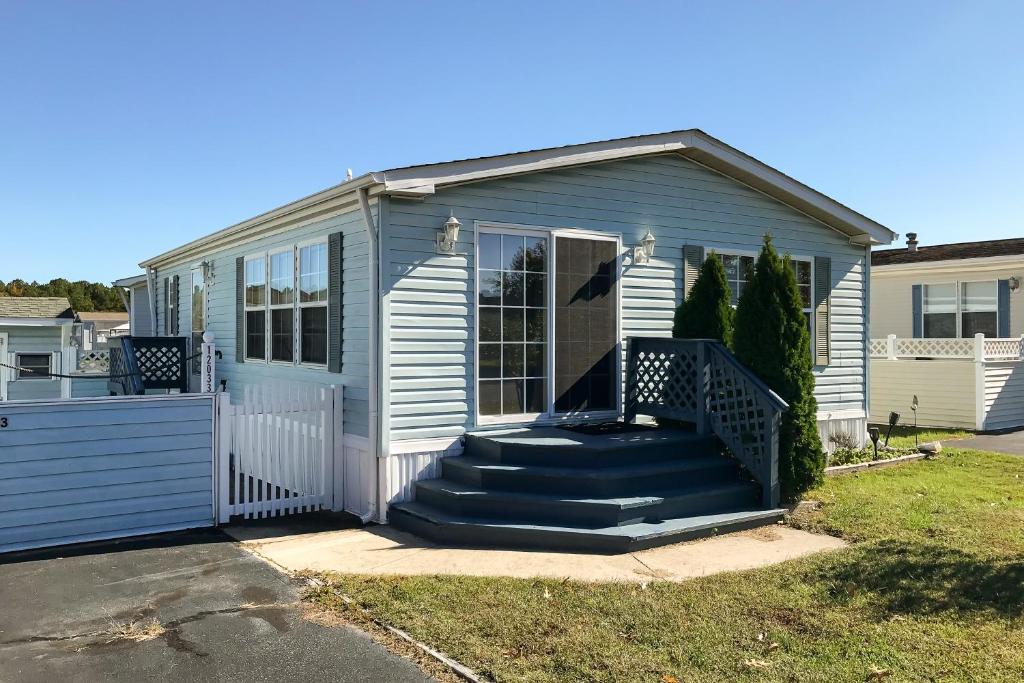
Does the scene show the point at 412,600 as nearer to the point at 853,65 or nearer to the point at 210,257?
the point at 210,257

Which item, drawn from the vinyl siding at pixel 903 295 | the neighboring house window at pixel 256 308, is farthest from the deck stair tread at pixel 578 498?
the vinyl siding at pixel 903 295

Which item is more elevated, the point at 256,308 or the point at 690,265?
the point at 690,265

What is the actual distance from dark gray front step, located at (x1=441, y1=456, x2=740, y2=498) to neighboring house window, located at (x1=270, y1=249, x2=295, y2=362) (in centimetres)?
325

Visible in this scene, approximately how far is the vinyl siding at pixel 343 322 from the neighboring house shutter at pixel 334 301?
0.05 meters

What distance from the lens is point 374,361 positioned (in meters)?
7.09

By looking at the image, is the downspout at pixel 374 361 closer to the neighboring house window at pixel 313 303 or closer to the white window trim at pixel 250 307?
the neighboring house window at pixel 313 303

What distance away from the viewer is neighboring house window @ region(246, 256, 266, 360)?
10172 millimetres

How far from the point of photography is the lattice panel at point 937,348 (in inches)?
586

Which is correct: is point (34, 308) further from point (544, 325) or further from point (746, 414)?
point (746, 414)

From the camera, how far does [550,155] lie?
7844mm

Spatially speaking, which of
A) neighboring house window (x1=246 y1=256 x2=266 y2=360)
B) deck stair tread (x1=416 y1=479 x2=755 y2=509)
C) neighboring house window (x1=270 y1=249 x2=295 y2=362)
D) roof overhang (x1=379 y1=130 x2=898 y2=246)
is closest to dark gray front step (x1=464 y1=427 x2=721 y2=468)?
deck stair tread (x1=416 y1=479 x2=755 y2=509)

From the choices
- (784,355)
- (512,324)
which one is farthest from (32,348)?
(784,355)

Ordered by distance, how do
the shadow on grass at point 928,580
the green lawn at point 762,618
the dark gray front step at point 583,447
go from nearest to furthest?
the green lawn at point 762,618
the shadow on grass at point 928,580
the dark gray front step at point 583,447

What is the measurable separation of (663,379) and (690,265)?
173 cm
